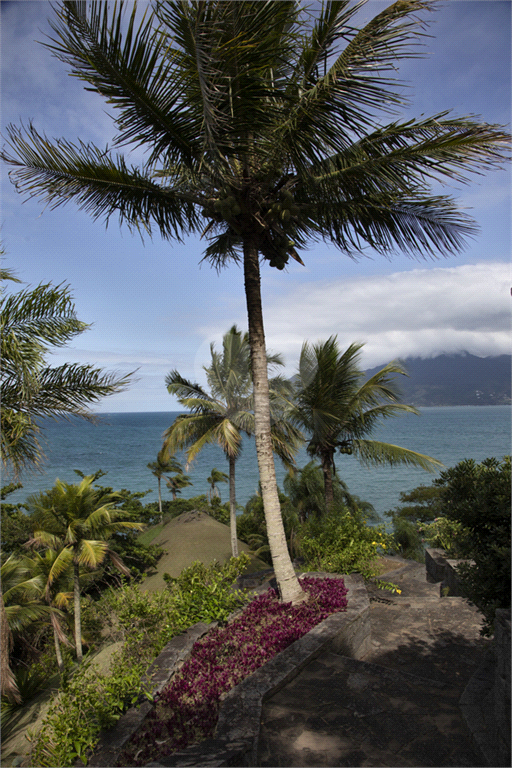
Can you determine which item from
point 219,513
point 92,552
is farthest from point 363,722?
point 219,513

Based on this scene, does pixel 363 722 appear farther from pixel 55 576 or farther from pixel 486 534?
pixel 55 576

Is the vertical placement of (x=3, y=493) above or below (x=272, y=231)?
below

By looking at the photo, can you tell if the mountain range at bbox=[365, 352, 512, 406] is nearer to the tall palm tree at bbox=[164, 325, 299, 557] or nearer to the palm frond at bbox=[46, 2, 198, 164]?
the tall palm tree at bbox=[164, 325, 299, 557]

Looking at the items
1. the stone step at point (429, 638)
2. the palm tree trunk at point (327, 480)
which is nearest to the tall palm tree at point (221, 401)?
the palm tree trunk at point (327, 480)

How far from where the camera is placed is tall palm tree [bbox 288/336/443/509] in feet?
35.7

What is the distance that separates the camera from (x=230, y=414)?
48.1 feet

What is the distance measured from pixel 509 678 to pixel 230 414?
40.3 feet

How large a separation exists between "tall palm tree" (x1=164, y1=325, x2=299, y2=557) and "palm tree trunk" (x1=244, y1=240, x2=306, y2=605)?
7.83 m

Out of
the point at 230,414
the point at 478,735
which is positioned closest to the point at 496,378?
the point at 230,414

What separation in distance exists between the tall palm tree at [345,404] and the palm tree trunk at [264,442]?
181 inches

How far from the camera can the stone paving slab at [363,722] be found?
3.35 meters

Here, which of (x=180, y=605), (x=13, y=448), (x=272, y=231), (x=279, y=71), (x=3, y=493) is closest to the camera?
(x=180, y=605)

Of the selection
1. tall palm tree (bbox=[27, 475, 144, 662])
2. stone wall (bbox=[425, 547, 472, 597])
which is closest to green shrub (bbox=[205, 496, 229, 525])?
tall palm tree (bbox=[27, 475, 144, 662])

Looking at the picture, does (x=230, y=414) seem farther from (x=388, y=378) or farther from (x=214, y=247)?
(x=214, y=247)
